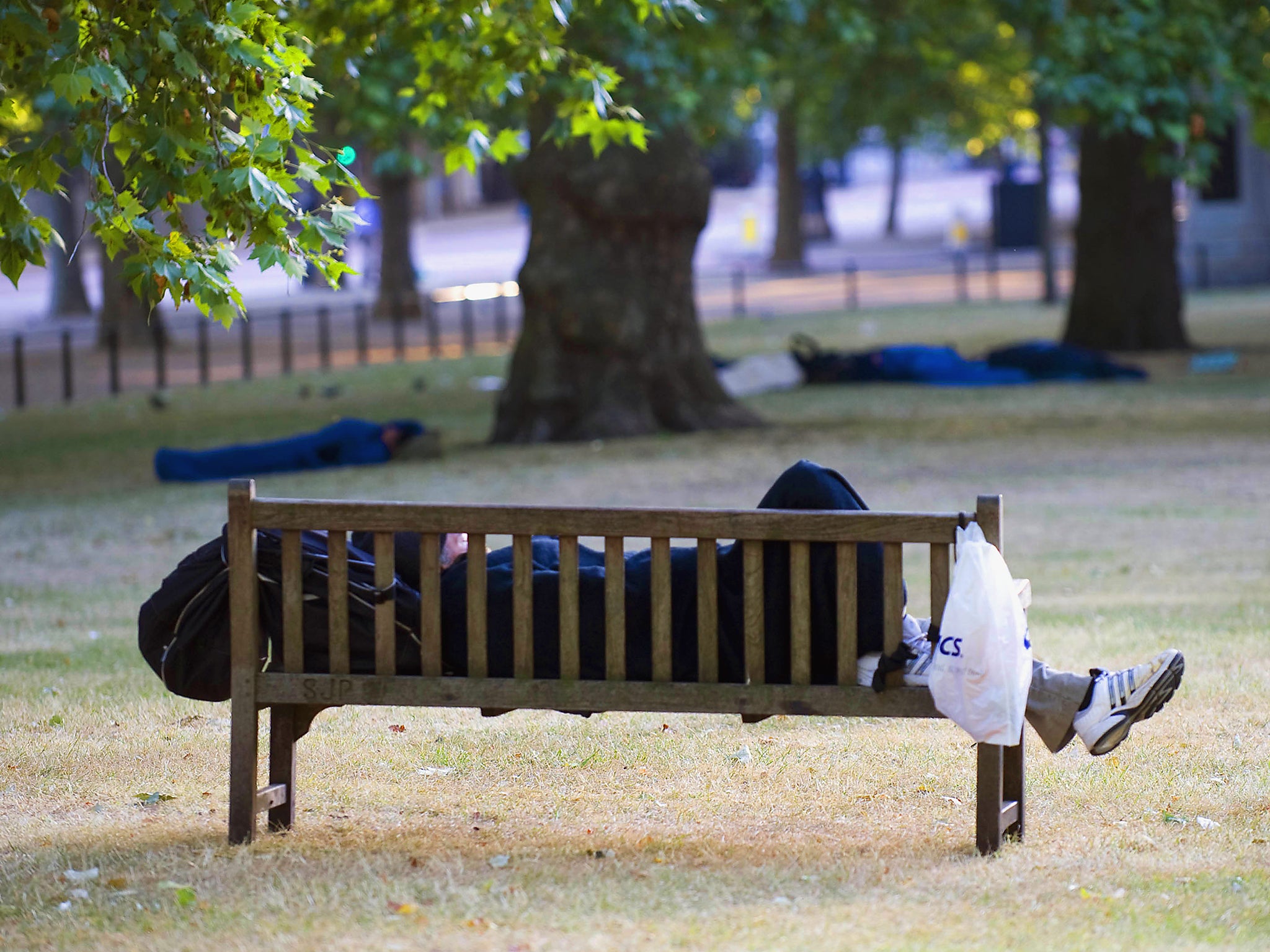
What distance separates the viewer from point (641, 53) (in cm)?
1492

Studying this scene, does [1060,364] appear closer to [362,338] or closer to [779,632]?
[362,338]

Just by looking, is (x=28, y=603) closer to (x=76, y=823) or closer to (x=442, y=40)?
(x=442, y=40)

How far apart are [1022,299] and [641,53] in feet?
67.8

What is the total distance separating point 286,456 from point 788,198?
101ft

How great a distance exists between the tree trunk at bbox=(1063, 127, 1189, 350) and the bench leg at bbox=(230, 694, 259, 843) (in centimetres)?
1956

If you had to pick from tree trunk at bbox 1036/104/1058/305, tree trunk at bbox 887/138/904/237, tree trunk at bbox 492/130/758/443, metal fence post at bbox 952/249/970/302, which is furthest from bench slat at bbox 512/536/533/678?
tree trunk at bbox 887/138/904/237

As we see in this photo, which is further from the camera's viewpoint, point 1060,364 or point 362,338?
point 362,338

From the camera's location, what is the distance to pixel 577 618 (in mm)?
4512

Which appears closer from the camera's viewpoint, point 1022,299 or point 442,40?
point 442,40

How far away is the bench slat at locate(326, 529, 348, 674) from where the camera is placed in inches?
178

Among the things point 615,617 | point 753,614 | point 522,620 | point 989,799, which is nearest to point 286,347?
point 522,620

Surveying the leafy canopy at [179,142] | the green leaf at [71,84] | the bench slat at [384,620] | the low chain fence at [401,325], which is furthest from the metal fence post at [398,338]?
the bench slat at [384,620]

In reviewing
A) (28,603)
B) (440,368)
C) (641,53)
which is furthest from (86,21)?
(440,368)

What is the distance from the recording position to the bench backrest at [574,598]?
4352 millimetres
